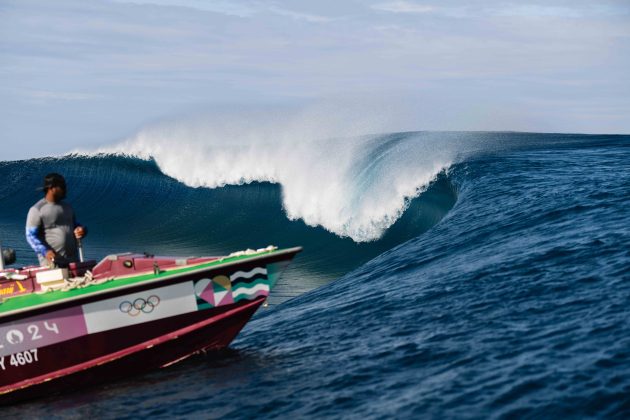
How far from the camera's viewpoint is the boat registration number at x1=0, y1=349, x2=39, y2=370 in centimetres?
982

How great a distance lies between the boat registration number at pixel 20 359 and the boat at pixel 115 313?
12 mm

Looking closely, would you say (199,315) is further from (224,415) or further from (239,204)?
(239,204)

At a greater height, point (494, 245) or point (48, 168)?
point (48, 168)

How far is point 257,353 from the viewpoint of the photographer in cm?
1061

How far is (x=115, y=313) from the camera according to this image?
31.8ft

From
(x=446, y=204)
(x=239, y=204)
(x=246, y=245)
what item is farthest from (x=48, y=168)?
(x=446, y=204)

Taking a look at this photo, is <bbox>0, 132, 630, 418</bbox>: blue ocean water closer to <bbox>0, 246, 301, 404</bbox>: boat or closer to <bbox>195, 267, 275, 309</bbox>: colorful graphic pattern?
<bbox>0, 246, 301, 404</bbox>: boat

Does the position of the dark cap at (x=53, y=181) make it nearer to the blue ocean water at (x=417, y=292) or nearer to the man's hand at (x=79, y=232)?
the man's hand at (x=79, y=232)

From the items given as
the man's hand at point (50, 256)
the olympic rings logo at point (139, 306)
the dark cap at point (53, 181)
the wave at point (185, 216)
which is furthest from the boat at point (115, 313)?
the wave at point (185, 216)

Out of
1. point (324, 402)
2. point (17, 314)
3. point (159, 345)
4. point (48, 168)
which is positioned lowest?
point (324, 402)

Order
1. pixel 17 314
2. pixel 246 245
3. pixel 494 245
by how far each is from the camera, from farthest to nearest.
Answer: pixel 246 245 < pixel 494 245 < pixel 17 314

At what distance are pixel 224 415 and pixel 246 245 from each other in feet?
44.2

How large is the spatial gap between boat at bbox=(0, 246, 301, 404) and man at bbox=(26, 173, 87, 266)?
235 millimetres

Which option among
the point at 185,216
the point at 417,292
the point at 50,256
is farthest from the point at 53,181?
the point at 185,216
